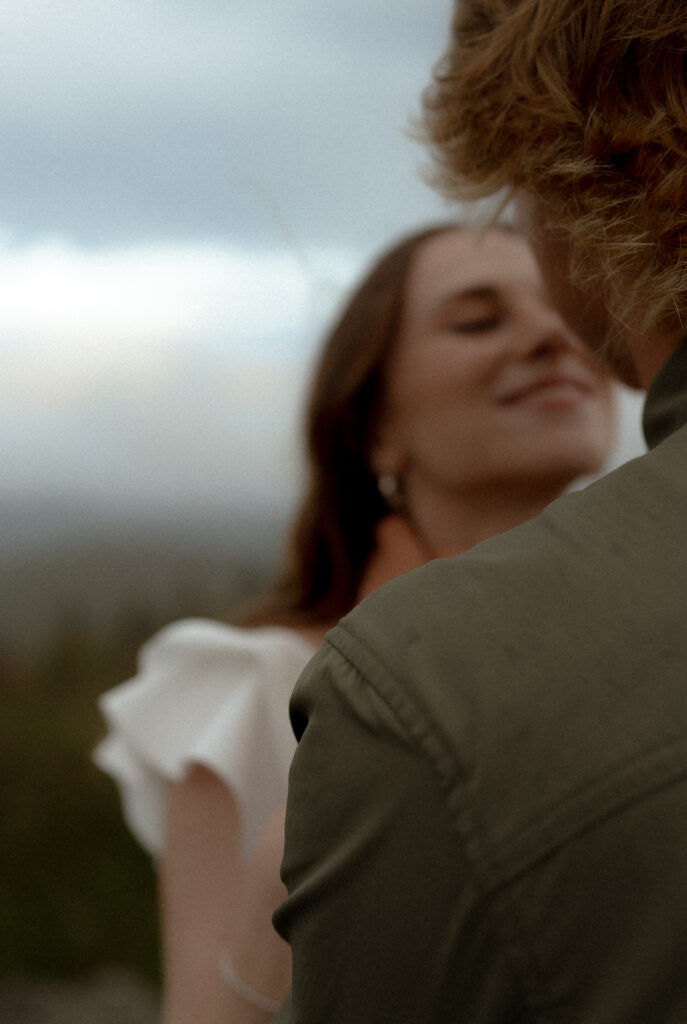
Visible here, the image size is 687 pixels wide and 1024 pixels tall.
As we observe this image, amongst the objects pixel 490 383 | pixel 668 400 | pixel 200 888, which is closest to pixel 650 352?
pixel 668 400

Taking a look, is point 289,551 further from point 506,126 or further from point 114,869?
point 114,869

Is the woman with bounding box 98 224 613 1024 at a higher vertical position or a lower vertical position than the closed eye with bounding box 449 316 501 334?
lower

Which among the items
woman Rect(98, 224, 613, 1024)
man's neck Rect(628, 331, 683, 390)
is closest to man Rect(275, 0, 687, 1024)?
man's neck Rect(628, 331, 683, 390)

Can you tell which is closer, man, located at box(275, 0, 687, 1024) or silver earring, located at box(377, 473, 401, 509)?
man, located at box(275, 0, 687, 1024)

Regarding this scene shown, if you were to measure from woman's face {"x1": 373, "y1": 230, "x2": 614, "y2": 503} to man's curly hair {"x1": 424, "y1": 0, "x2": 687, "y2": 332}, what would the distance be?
62cm

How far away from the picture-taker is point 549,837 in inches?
14.0

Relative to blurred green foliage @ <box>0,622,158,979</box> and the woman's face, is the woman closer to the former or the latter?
the woman's face

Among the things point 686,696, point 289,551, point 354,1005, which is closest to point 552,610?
point 686,696

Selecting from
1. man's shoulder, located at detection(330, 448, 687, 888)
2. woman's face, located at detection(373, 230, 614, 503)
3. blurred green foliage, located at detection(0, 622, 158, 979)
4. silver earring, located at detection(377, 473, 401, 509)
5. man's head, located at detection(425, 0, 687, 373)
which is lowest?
blurred green foliage, located at detection(0, 622, 158, 979)

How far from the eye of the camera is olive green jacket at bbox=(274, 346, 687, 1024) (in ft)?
1.17

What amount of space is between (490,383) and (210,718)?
56 centimetres

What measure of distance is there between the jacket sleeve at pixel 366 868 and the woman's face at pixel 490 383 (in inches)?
35.7

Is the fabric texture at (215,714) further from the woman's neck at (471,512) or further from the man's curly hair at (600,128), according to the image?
the man's curly hair at (600,128)

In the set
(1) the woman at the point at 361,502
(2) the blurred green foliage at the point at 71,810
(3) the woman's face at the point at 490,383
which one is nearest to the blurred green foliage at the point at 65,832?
(2) the blurred green foliage at the point at 71,810
